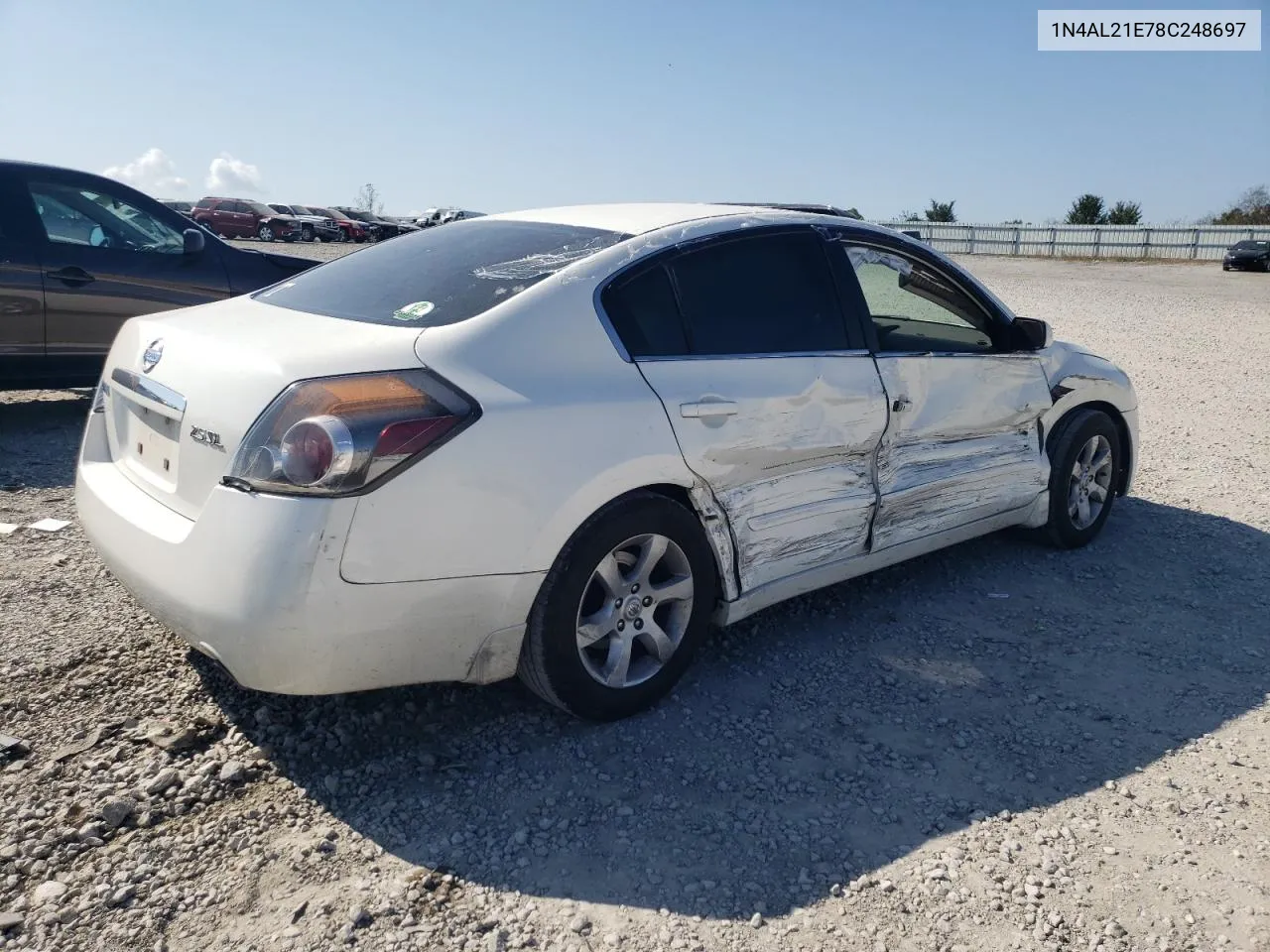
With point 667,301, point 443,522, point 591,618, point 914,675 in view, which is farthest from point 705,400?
point 914,675

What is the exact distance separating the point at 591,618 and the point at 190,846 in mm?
1238

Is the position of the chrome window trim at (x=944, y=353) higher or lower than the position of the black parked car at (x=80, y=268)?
lower

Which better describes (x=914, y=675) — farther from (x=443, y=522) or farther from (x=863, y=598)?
(x=443, y=522)

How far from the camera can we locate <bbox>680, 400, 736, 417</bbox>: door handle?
131 inches

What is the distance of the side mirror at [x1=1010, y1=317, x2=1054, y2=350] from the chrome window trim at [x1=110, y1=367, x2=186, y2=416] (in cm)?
341

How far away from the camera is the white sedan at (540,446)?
2715 millimetres

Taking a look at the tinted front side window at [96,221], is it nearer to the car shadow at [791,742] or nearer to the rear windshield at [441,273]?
the rear windshield at [441,273]

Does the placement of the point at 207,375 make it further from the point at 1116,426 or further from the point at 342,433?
the point at 1116,426

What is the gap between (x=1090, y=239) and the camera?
42.3 m

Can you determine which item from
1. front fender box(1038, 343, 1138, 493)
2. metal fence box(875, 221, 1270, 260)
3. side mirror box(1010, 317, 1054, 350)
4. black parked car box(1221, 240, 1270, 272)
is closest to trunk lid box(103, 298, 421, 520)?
side mirror box(1010, 317, 1054, 350)

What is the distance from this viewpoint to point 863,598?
449cm

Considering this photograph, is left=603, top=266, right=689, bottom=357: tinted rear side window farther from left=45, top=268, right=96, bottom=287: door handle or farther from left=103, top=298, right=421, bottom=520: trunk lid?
left=45, top=268, right=96, bottom=287: door handle

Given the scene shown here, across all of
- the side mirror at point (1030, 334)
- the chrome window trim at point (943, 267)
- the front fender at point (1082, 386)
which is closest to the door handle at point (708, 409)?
the chrome window trim at point (943, 267)

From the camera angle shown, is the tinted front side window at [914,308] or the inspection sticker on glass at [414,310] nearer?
the inspection sticker on glass at [414,310]
